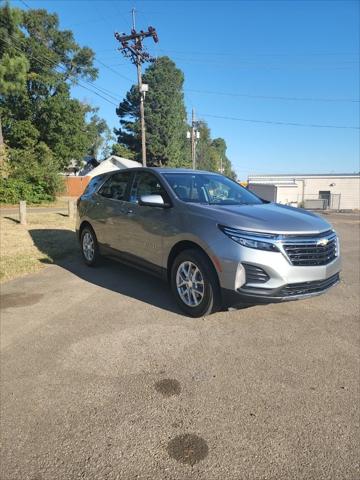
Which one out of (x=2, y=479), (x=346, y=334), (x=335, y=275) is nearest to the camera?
(x=2, y=479)

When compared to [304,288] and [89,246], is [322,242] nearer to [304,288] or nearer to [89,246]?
[304,288]

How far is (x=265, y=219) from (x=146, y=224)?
1.72 metres

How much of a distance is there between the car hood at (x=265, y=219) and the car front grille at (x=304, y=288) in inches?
21.0

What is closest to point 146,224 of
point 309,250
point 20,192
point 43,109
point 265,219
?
point 265,219

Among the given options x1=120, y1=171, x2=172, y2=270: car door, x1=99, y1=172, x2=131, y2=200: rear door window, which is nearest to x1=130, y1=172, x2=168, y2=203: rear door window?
x1=120, y1=171, x2=172, y2=270: car door

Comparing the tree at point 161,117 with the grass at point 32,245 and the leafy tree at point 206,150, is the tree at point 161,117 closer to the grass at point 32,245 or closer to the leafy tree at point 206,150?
the leafy tree at point 206,150

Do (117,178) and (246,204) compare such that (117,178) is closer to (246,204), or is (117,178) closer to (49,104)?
(246,204)

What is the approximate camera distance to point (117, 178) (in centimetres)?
650

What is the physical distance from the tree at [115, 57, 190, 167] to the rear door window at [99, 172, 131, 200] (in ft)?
168

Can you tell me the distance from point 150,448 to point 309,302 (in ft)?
11.2

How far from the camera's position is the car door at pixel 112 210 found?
5.98 metres

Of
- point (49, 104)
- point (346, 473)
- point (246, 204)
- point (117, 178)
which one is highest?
point (49, 104)

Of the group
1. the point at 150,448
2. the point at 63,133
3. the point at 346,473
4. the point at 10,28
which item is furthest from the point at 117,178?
the point at 63,133

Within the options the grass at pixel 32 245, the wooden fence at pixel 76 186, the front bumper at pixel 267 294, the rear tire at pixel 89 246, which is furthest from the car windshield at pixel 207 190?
the wooden fence at pixel 76 186
